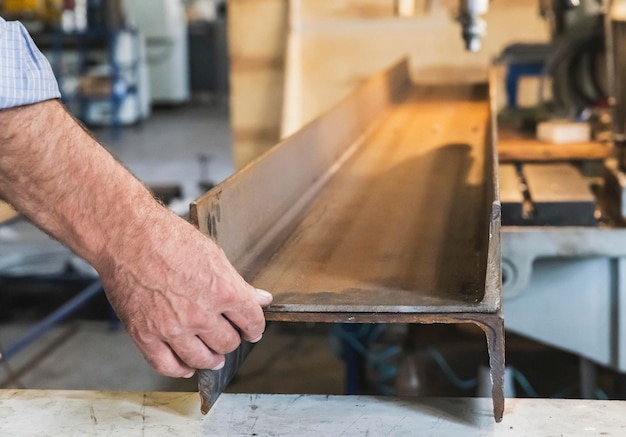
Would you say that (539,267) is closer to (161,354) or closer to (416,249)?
(416,249)

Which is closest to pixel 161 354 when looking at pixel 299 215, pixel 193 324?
pixel 193 324

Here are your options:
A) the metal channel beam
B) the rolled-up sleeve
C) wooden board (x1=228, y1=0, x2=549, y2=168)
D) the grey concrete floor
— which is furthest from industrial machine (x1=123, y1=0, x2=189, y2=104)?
the rolled-up sleeve

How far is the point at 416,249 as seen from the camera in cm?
122

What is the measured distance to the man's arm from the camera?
0.86 meters

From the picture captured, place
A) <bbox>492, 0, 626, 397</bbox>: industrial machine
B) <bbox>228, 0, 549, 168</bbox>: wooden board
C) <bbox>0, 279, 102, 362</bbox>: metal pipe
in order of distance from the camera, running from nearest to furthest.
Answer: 1. <bbox>492, 0, 626, 397</bbox>: industrial machine
2. <bbox>0, 279, 102, 362</bbox>: metal pipe
3. <bbox>228, 0, 549, 168</bbox>: wooden board

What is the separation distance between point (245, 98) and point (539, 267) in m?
2.17

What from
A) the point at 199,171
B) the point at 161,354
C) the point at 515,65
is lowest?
the point at 199,171

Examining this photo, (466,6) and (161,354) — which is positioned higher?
(466,6)

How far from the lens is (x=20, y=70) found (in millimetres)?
867

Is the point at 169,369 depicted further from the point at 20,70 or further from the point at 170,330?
the point at 20,70

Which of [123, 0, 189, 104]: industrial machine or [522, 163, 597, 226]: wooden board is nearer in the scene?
[522, 163, 597, 226]: wooden board

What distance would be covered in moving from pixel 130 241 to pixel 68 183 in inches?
3.8

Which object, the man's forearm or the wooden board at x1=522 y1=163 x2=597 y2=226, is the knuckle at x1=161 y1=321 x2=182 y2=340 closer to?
the man's forearm

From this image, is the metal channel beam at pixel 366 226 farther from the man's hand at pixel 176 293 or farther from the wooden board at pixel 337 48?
the wooden board at pixel 337 48
